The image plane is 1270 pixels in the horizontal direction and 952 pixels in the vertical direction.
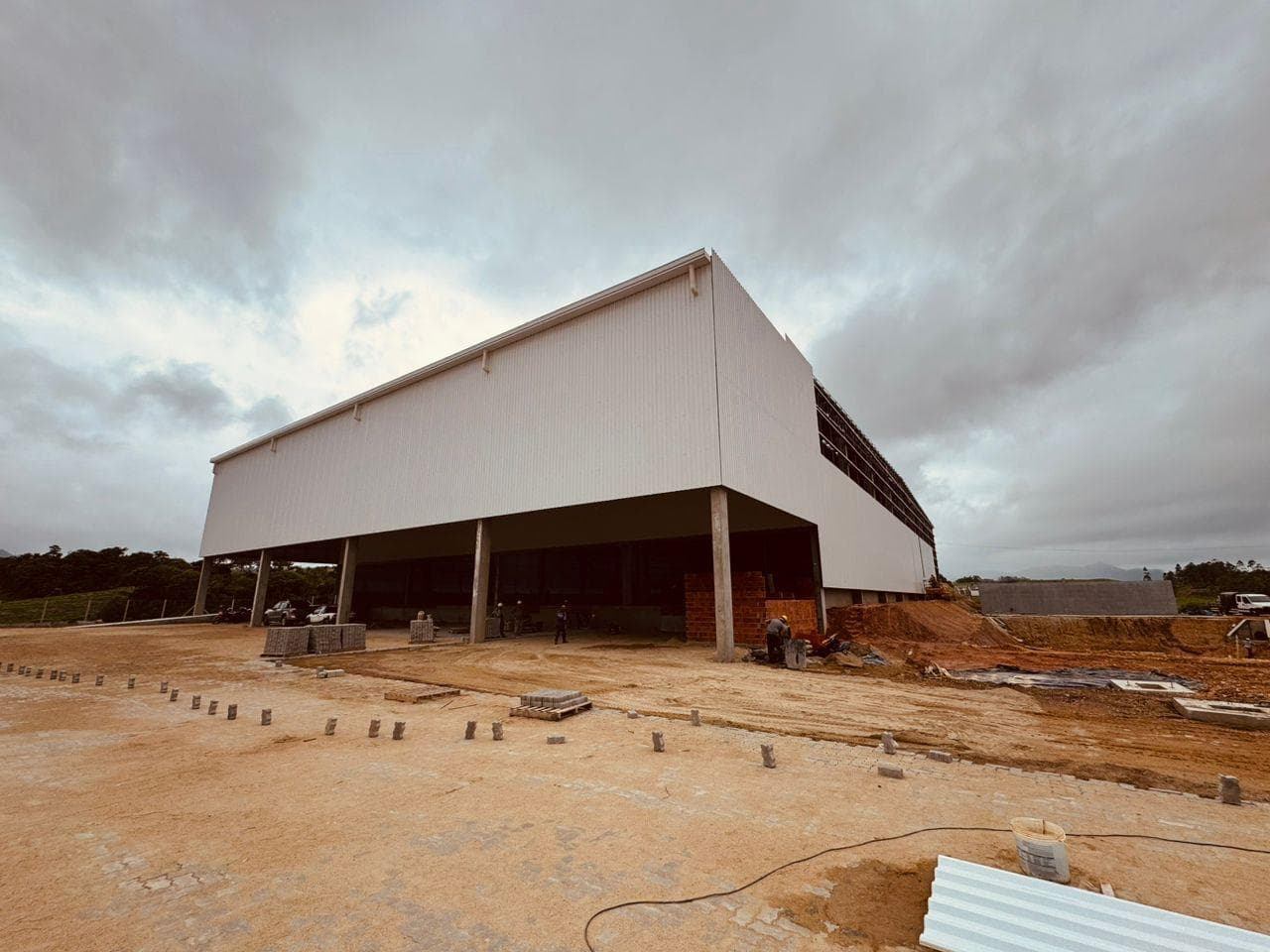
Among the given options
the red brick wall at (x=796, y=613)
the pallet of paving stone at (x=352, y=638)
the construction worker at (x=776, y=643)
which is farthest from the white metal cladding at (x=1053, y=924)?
the pallet of paving stone at (x=352, y=638)

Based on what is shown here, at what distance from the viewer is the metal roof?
1811 cm

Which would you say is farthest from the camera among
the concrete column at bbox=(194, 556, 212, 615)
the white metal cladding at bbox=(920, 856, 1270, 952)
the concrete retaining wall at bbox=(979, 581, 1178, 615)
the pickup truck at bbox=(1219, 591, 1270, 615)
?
the concrete column at bbox=(194, 556, 212, 615)

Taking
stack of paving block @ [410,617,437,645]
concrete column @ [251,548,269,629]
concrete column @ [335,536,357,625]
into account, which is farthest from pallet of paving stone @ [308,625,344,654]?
concrete column @ [251,548,269,629]

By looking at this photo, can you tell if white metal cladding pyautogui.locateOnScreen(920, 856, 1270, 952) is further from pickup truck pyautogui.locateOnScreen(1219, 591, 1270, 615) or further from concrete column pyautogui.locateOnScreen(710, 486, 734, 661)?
pickup truck pyautogui.locateOnScreen(1219, 591, 1270, 615)

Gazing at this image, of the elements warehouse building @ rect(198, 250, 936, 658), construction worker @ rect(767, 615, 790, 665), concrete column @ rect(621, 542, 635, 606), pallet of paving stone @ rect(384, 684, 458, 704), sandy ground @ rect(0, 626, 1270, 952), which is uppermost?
warehouse building @ rect(198, 250, 936, 658)

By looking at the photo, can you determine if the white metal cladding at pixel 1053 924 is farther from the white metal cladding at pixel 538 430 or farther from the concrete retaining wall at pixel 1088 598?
the concrete retaining wall at pixel 1088 598

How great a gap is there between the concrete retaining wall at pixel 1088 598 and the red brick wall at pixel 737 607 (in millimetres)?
36754

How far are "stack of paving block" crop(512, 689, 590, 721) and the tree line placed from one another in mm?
46705

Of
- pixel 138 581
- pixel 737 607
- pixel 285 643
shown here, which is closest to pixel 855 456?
pixel 737 607

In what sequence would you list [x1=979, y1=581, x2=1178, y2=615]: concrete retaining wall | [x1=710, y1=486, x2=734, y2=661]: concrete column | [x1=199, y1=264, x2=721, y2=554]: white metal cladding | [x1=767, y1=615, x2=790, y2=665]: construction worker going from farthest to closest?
[x1=979, y1=581, x2=1178, y2=615]: concrete retaining wall
[x1=199, y1=264, x2=721, y2=554]: white metal cladding
[x1=710, y1=486, x2=734, y2=661]: concrete column
[x1=767, y1=615, x2=790, y2=665]: construction worker

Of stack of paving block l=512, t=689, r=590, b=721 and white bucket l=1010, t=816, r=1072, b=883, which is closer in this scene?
white bucket l=1010, t=816, r=1072, b=883

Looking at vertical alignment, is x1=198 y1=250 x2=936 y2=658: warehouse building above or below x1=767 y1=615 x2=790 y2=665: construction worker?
above

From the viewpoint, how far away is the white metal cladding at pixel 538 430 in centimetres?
1780

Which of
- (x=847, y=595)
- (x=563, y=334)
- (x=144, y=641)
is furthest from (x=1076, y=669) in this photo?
(x=144, y=641)
